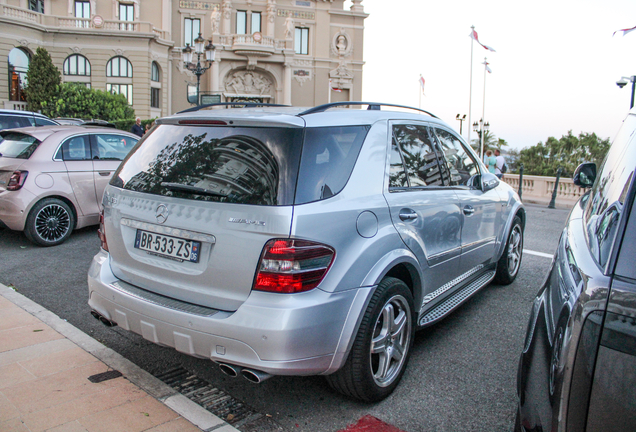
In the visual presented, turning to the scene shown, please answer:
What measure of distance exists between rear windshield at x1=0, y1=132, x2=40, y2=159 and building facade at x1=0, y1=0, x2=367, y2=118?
33776 mm

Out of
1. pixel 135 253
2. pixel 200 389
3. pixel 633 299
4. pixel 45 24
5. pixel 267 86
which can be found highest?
pixel 45 24

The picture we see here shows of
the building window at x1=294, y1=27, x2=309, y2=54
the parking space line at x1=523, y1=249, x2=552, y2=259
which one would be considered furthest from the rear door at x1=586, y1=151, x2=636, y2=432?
the building window at x1=294, y1=27, x2=309, y2=54

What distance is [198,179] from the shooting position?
9.62 ft

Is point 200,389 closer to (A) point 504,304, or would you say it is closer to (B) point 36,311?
(B) point 36,311

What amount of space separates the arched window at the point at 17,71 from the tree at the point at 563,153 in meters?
47.4

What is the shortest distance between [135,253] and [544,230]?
9251 millimetres

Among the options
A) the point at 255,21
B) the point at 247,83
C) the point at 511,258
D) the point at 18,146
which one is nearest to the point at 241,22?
the point at 255,21

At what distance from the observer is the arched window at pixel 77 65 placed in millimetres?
44531

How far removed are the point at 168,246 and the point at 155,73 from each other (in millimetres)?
48908

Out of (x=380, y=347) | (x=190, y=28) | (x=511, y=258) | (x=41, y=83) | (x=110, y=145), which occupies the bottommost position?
(x=380, y=347)

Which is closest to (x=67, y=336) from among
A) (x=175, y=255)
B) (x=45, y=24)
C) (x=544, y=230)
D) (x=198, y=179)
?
(x=175, y=255)

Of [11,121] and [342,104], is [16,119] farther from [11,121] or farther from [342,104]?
[342,104]

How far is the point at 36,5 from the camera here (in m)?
43.8

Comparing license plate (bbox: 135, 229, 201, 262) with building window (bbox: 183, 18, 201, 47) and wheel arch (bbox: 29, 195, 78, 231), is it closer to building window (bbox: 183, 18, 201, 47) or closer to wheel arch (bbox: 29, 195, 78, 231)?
wheel arch (bbox: 29, 195, 78, 231)
